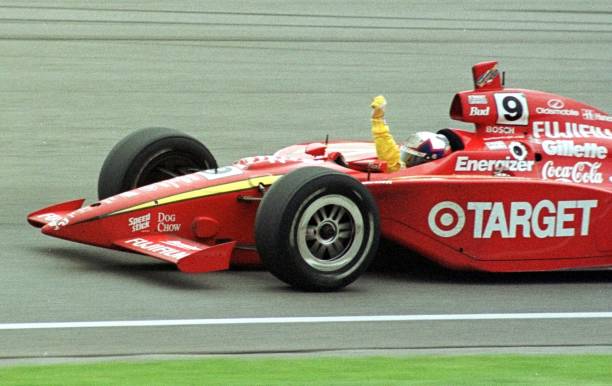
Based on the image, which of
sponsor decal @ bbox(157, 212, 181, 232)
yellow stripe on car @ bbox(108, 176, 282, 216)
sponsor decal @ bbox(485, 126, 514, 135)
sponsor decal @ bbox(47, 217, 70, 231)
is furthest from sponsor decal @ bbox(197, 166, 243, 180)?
sponsor decal @ bbox(485, 126, 514, 135)

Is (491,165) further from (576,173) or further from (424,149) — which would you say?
(576,173)

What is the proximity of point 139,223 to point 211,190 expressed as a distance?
50 cm

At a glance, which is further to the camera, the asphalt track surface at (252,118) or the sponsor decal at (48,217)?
the sponsor decal at (48,217)

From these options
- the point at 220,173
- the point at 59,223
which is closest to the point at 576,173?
the point at 220,173

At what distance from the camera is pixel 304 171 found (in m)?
8.32

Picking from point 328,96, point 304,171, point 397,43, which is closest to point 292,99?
point 328,96

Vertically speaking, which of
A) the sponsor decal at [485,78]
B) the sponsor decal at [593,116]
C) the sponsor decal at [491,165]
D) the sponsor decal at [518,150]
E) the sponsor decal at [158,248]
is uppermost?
the sponsor decal at [485,78]

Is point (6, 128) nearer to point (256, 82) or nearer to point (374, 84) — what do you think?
point (256, 82)

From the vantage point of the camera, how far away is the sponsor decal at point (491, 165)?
9.24 metres

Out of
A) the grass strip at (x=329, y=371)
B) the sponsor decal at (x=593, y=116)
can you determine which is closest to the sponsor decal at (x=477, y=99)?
the sponsor decal at (x=593, y=116)

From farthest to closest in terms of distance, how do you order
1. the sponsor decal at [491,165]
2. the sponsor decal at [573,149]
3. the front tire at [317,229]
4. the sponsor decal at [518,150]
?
the sponsor decal at [573,149] → the sponsor decal at [518,150] → the sponsor decal at [491,165] → the front tire at [317,229]

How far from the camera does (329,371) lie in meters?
6.43

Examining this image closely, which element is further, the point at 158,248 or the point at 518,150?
the point at 518,150

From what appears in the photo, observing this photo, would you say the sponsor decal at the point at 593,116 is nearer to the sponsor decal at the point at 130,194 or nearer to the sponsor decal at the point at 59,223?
the sponsor decal at the point at 130,194
